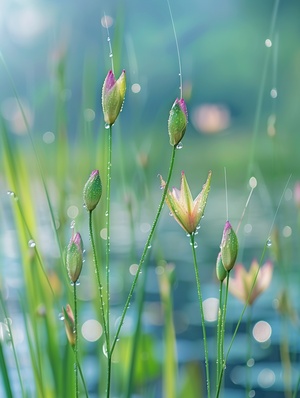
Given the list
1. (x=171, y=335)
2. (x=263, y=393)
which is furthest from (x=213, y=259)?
(x=171, y=335)

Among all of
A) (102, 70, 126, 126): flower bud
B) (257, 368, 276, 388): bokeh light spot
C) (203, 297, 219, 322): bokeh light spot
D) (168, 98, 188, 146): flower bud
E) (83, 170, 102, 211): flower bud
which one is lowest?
(83, 170, 102, 211): flower bud

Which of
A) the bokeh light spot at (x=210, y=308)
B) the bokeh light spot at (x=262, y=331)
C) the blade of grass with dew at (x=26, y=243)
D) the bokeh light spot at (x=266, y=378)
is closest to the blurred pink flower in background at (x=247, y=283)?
the blade of grass with dew at (x=26, y=243)

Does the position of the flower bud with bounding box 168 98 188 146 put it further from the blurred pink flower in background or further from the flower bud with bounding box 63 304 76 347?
the blurred pink flower in background

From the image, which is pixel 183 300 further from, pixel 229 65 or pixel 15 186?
pixel 229 65

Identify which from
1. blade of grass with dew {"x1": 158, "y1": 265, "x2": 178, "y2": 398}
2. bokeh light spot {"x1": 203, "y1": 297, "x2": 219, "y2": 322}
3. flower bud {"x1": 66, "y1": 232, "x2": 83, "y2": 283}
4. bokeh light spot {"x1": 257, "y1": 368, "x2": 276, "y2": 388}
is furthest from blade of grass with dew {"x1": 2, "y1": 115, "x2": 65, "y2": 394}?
bokeh light spot {"x1": 203, "y1": 297, "x2": 219, "y2": 322}

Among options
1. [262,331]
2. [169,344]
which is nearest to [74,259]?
[169,344]

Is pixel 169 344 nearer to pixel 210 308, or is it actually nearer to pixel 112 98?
pixel 112 98
